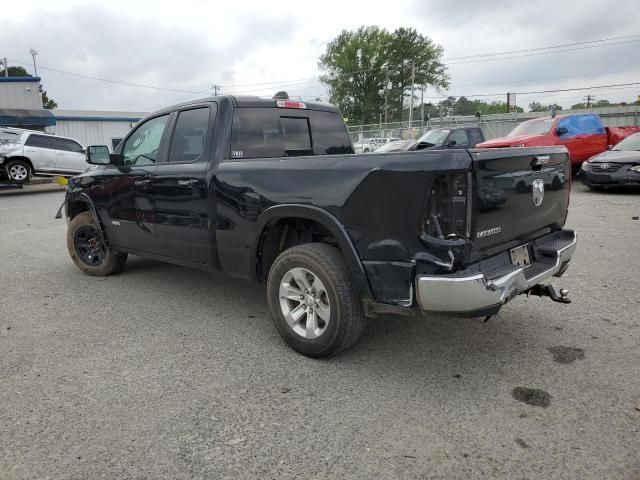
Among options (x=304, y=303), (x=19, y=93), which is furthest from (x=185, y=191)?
(x=19, y=93)

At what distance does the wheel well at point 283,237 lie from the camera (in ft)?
11.5

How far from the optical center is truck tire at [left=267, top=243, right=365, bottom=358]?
3.10 metres

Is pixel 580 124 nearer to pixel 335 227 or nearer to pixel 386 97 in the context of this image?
pixel 335 227

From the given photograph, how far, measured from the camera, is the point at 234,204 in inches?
147

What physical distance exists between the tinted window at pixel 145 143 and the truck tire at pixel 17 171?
1320cm

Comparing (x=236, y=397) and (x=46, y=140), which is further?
(x=46, y=140)

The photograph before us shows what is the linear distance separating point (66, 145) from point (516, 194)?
58.3 ft

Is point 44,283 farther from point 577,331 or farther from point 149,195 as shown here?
point 577,331

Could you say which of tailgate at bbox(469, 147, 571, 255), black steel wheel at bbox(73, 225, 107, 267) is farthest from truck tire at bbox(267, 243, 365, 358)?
black steel wheel at bbox(73, 225, 107, 267)

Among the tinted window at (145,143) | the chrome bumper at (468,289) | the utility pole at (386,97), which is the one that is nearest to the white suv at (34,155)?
the tinted window at (145,143)

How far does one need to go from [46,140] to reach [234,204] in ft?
51.9

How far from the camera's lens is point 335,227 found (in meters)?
3.07

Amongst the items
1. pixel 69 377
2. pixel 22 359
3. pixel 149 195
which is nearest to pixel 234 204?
pixel 149 195

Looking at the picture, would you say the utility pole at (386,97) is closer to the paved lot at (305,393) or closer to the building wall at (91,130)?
the building wall at (91,130)
